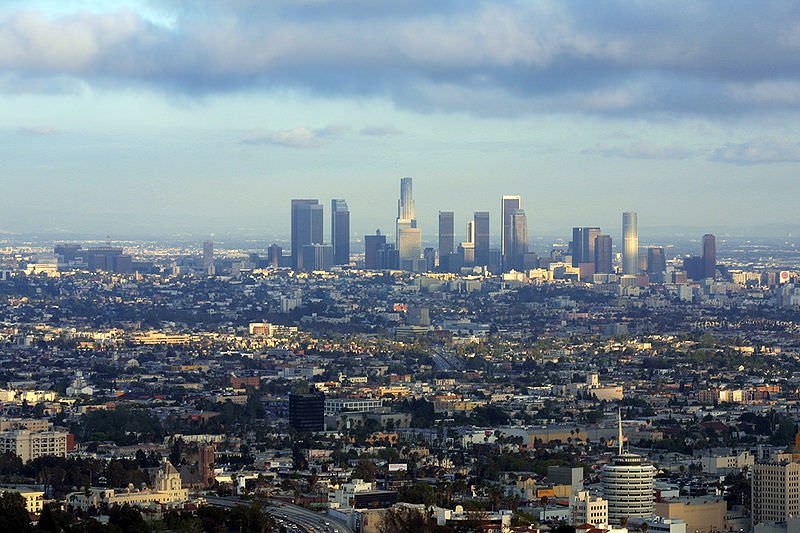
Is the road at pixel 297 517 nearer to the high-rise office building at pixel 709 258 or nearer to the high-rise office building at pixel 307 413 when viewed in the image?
the high-rise office building at pixel 307 413

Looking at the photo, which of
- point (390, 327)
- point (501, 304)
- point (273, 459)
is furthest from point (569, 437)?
point (501, 304)

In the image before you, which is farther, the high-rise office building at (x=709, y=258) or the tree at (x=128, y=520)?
the high-rise office building at (x=709, y=258)

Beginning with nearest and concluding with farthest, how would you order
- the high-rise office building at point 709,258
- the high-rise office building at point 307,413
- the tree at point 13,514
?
1. the tree at point 13,514
2. the high-rise office building at point 307,413
3. the high-rise office building at point 709,258

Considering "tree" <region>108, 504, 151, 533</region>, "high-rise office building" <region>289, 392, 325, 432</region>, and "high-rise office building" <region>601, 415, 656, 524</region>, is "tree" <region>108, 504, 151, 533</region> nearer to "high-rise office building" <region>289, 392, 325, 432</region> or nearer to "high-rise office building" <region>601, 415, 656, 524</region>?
"high-rise office building" <region>601, 415, 656, 524</region>

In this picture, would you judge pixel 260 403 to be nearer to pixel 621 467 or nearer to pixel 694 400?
pixel 694 400

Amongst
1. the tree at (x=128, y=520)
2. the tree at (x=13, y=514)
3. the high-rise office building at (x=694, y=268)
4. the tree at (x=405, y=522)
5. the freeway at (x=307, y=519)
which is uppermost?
the high-rise office building at (x=694, y=268)

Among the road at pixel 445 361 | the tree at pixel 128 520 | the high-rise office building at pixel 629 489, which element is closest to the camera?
the tree at pixel 128 520

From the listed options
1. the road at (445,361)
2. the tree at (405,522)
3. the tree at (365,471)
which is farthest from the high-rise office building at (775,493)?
the road at (445,361)
